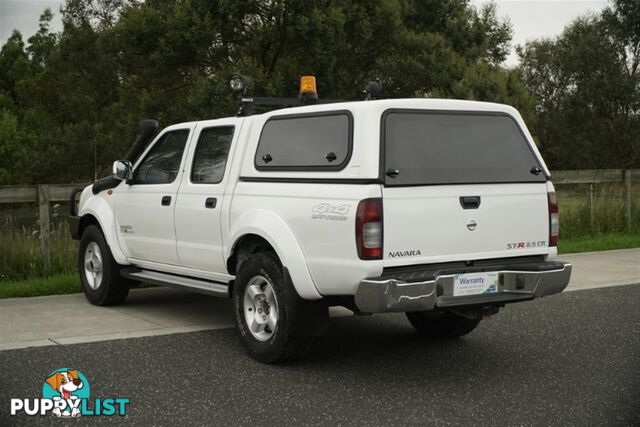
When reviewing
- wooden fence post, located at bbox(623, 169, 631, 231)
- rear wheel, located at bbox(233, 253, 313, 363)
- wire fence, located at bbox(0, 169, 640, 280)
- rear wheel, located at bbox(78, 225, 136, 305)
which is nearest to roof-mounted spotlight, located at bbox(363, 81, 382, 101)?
rear wheel, located at bbox(233, 253, 313, 363)

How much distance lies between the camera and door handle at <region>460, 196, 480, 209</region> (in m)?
6.06

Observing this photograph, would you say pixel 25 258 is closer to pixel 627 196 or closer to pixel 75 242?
pixel 75 242

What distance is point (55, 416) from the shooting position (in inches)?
206

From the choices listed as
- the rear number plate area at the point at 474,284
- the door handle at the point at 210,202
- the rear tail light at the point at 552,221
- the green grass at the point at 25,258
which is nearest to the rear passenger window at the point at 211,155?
the door handle at the point at 210,202

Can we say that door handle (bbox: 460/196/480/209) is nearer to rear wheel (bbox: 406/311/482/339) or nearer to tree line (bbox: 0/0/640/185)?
rear wheel (bbox: 406/311/482/339)

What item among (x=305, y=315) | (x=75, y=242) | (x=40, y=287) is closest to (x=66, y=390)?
(x=305, y=315)

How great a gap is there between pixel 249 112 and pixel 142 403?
2.88m

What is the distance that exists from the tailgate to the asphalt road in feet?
2.96

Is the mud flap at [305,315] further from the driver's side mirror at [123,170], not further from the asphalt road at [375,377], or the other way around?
the driver's side mirror at [123,170]

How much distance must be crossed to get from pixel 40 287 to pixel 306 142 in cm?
471

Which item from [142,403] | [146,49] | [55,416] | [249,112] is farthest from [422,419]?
[146,49]

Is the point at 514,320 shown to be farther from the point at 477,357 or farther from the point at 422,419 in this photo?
the point at 422,419

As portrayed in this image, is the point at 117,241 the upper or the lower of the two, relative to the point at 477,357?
upper

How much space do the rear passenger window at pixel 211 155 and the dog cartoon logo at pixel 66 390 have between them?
6.68 feet
